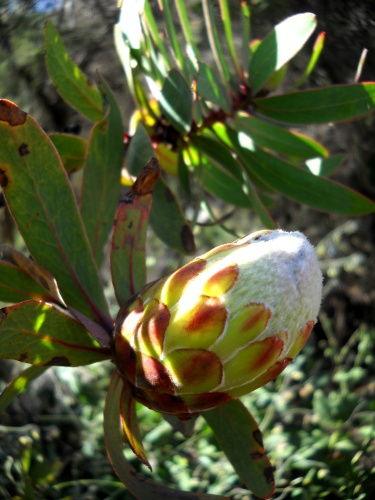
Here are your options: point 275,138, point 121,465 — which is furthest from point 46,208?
point 275,138

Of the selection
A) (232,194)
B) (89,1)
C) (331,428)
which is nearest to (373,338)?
(331,428)

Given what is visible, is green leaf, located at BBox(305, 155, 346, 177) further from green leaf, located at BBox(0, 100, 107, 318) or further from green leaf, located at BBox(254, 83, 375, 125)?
green leaf, located at BBox(0, 100, 107, 318)

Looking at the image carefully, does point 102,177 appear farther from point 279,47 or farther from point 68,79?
point 279,47

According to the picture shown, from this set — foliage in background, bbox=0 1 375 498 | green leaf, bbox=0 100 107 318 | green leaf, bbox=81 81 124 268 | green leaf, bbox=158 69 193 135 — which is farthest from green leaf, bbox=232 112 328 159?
green leaf, bbox=0 100 107 318

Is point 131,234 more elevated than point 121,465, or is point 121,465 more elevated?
point 131,234

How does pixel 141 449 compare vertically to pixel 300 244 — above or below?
below

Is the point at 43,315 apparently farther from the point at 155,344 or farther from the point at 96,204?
the point at 96,204

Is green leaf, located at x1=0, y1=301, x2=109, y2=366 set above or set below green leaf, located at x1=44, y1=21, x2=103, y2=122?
below
